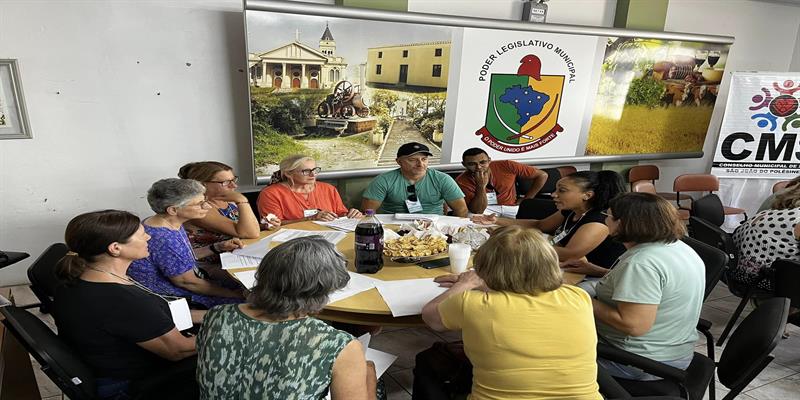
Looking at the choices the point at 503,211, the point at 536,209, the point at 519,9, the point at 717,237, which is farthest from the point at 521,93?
the point at 717,237

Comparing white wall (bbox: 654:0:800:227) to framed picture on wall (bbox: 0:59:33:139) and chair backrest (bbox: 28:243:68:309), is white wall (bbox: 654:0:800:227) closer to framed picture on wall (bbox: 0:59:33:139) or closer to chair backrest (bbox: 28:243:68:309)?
chair backrest (bbox: 28:243:68:309)

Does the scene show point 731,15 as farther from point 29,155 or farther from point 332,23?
point 29,155

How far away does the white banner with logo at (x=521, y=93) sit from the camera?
450 centimetres

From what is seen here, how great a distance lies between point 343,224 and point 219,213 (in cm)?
71

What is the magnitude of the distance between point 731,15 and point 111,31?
679 cm

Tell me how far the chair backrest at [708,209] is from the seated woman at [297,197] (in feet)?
8.86

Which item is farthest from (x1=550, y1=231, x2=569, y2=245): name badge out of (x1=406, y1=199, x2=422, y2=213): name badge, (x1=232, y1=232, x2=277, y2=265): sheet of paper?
(x1=232, y1=232, x2=277, y2=265): sheet of paper

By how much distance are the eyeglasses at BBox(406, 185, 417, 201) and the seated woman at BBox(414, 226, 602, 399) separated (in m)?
1.93

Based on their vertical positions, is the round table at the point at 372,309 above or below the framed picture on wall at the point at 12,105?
below

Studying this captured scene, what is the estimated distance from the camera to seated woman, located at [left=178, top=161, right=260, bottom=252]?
2438 millimetres

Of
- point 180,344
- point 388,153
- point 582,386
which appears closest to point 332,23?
point 388,153

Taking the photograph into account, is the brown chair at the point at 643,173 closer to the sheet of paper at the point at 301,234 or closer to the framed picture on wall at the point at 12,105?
the sheet of paper at the point at 301,234

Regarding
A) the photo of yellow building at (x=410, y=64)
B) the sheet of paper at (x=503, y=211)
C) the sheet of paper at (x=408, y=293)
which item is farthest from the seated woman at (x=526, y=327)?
the photo of yellow building at (x=410, y=64)

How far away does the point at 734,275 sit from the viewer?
9.76 ft
